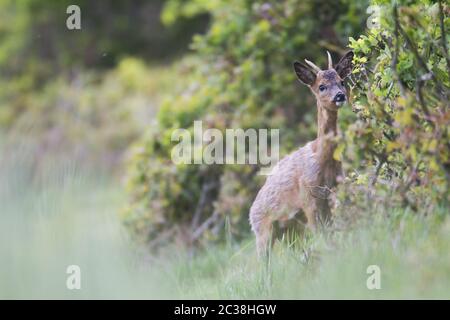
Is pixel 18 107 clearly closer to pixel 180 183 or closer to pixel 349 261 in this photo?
pixel 180 183

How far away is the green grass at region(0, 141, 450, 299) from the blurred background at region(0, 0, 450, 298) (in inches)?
0.6

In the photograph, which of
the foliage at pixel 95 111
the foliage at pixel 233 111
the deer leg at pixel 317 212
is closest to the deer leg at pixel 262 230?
the deer leg at pixel 317 212

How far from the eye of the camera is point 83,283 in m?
6.15

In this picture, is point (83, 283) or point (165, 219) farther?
point (165, 219)

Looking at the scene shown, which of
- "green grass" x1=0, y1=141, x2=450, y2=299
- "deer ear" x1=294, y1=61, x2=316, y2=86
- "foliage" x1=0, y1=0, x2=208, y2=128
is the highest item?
"foliage" x1=0, y1=0, x2=208, y2=128

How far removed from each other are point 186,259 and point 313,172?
2483mm

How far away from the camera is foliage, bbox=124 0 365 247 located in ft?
31.2

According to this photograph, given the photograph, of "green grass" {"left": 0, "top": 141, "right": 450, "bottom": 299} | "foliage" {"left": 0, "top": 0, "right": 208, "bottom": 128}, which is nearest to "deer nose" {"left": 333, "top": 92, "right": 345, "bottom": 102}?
"green grass" {"left": 0, "top": 141, "right": 450, "bottom": 299}

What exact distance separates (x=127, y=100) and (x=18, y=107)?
305cm

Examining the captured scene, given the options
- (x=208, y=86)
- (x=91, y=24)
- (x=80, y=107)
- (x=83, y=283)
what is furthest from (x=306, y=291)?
(x=91, y=24)

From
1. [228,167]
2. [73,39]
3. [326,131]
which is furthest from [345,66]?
[73,39]

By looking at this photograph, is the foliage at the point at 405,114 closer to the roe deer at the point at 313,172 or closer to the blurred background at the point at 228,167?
the blurred background at the point at 228,167

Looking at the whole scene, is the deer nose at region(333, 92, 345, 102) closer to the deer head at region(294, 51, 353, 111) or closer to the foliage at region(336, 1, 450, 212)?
the deer head at region(294, 51, 353, 111)

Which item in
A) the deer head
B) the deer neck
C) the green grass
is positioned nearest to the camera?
the green grass
